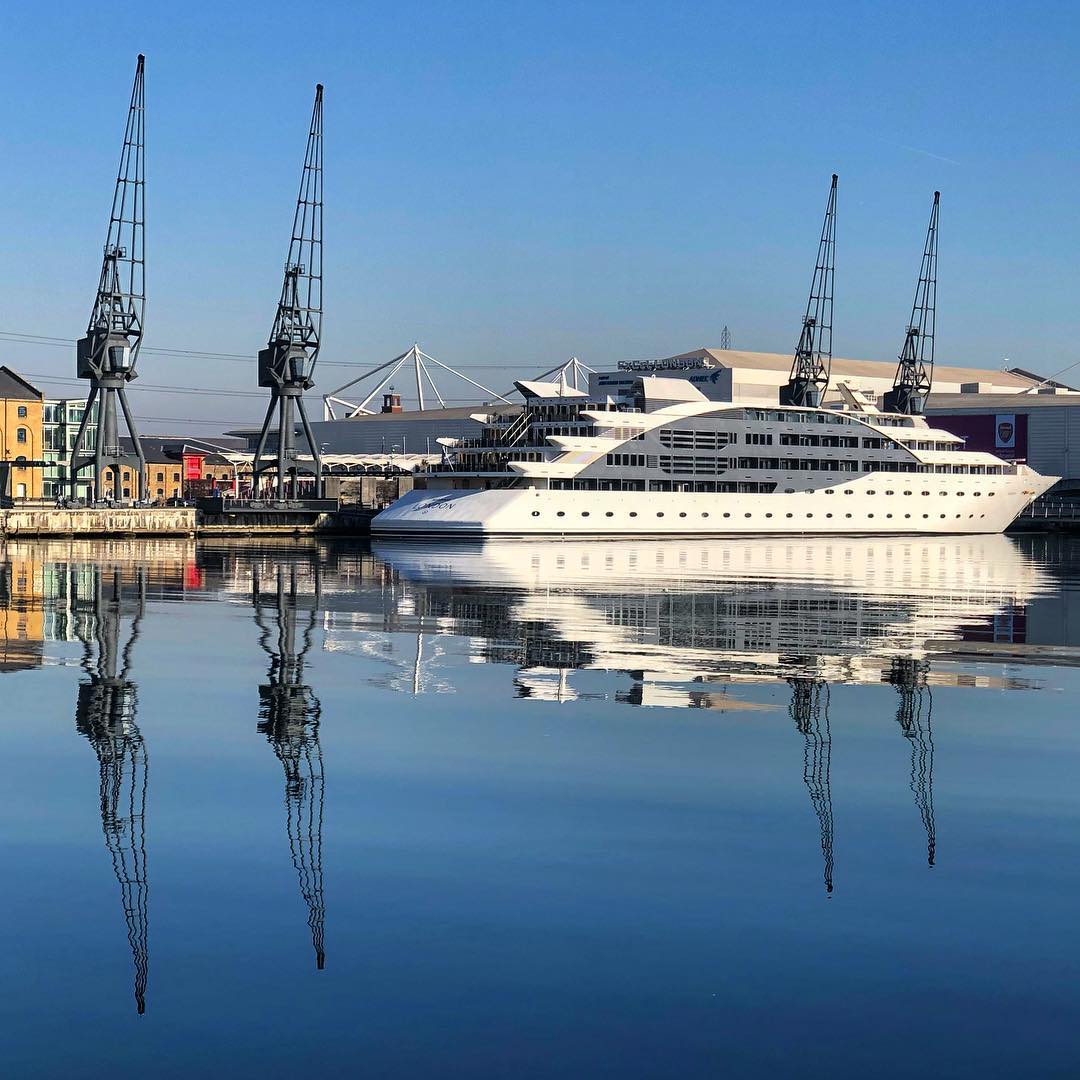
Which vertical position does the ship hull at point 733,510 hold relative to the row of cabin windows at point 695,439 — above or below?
below

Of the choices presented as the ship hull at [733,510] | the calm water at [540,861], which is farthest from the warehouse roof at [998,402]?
the calm water at [540,861]

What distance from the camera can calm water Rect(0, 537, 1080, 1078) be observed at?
8477 mm

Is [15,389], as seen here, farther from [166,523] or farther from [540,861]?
[540,861]

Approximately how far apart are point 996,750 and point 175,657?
15001mm

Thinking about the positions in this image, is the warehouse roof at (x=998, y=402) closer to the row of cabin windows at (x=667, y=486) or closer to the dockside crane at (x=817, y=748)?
the row of cabin windows at (x=667, y=486)

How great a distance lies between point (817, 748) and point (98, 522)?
80.0m

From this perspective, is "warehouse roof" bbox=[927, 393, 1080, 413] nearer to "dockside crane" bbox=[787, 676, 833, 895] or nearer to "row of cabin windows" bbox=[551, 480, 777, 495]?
"row of cabin windows" bbox=[551, 480, 777, 495]

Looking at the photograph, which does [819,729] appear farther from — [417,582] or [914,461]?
[914,461]

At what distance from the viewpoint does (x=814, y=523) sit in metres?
98.2

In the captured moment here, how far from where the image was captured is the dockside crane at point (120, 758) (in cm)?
1066

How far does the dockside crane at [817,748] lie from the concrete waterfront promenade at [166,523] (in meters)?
71.9

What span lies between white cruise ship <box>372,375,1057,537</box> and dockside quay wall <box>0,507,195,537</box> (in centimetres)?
Result: 1428

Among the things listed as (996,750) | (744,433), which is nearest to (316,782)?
(996,750)

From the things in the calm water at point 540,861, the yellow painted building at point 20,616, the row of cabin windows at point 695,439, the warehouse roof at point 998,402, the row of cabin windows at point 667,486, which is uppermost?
the warehouse roof at point 998,402
